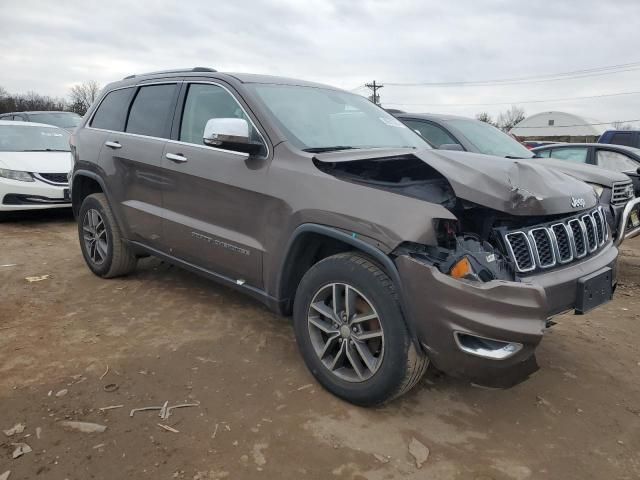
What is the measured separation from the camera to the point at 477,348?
2314 millimetres

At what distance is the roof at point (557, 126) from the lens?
6350 cm

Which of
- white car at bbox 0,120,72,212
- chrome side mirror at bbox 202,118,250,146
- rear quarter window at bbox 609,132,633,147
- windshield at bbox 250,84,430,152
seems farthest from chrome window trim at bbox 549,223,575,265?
rear quarter window at bbox 609,132,633,147

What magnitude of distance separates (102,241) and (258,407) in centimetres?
277

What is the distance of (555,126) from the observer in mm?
64812

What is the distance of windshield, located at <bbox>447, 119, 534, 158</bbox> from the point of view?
19.6ft

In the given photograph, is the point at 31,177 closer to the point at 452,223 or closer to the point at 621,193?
the point at 452,223

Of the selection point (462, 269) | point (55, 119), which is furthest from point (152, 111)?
point (55, 119)

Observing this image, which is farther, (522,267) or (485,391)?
(485,391)

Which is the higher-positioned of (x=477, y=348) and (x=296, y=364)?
(x=477, y=348)

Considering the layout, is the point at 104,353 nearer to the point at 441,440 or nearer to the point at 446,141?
the point at 441,440

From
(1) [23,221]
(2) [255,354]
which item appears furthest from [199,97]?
(1) [23,221]

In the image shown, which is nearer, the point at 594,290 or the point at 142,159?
the point at 594,290

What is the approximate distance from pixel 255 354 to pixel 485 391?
1460mm

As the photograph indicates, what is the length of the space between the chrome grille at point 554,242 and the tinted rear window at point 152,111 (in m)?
2.70
